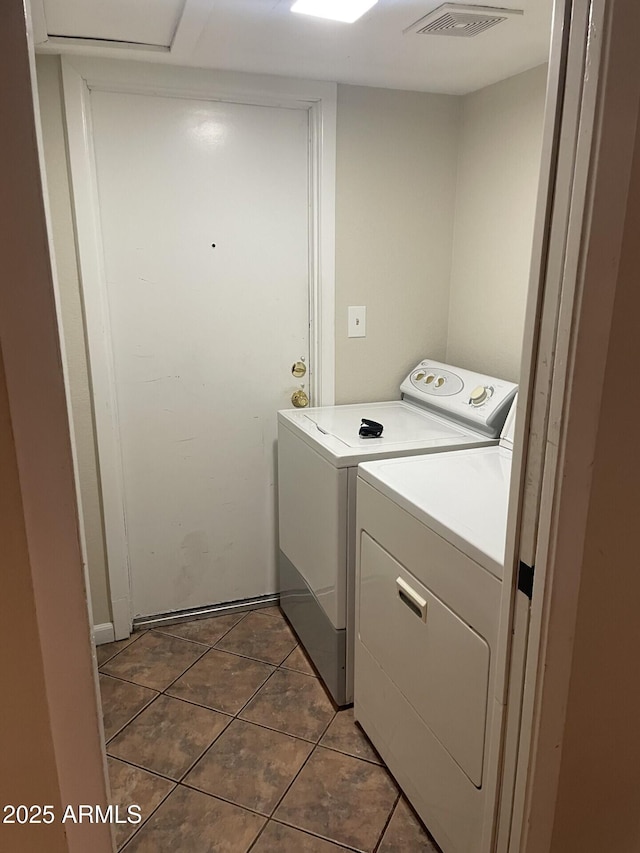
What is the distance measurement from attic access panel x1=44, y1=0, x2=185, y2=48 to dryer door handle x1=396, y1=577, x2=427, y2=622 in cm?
159

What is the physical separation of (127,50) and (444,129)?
3.98 ft

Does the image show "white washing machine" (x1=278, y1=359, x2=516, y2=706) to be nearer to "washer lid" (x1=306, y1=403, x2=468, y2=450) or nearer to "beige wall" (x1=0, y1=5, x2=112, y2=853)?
"washer lid" (x1=306, y1=403, x2=468, y2=450)

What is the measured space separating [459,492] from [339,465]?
422mm

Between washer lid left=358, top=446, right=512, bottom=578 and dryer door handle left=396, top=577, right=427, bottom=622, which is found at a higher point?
washer lid left=358, top=446, right=512, bottom=578

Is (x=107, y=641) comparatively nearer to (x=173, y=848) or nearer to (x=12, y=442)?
(x=173, y=848)

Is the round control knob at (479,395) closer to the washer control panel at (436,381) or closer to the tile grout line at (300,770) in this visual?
the washer control panel at (436,381)

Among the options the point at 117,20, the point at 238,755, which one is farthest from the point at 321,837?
the point at 117,20

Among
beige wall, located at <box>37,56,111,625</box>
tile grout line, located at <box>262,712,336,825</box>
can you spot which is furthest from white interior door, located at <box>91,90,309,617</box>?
A: tile grout line, located at <box>262,712,336,825</box>

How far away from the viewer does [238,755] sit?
1.91 metres

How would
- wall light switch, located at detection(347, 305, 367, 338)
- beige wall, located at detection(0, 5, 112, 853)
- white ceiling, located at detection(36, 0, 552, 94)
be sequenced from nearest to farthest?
beige wall, located at detection(0, 5, 112, 853) → white ceiling, located at detection(36, 0, 552, 94) → wall light switch, located at detection(347, 305, 367, 338)

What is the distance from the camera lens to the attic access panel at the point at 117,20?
162 cm

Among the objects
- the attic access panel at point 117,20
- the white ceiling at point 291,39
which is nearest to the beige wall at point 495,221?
the white ceiling at point 291,39

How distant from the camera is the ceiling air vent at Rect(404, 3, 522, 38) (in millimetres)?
1608

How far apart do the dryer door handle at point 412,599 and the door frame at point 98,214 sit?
1086 mm
